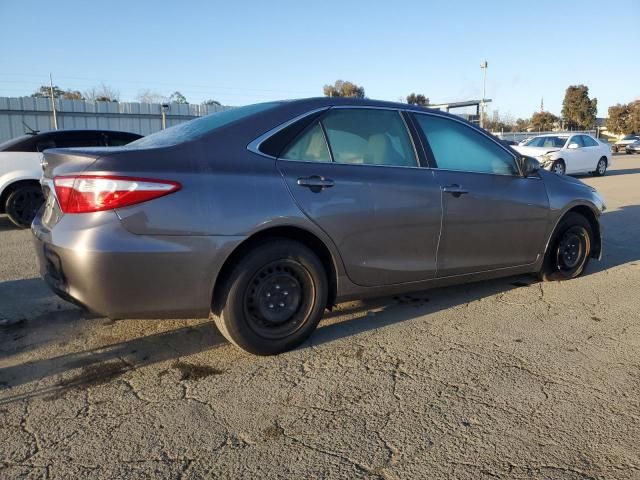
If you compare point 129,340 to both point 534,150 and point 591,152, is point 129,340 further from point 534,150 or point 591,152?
point 591,152

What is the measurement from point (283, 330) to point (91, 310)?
3.89 ft

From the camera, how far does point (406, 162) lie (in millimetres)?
4051

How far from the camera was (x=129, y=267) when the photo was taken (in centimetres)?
297

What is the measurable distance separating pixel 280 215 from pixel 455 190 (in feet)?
5.21

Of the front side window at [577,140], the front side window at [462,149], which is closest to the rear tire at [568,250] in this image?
the front side window at [462,149]

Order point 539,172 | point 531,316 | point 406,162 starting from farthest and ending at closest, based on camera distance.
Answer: point 539,172, point 531,316, point 406,162

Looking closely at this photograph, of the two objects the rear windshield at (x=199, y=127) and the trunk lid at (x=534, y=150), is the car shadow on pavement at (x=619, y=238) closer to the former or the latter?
the rear windshield at (x=199, y=127)

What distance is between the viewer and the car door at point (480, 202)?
13.8 ft

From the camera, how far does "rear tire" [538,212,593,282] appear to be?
517 centimetres

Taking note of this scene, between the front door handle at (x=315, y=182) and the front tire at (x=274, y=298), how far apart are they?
0.38 metres

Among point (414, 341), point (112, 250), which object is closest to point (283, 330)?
point (414, 341)

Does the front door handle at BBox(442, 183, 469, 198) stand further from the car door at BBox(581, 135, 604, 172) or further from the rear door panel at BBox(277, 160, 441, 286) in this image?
the car door at BBox(581, 135, 604, 172)

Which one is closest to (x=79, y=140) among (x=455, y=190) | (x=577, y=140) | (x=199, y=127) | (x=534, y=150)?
(x=199, y=127)

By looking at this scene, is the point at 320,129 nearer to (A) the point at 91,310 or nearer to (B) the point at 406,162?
(B) the point at 406,162
